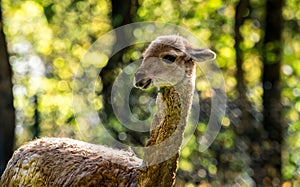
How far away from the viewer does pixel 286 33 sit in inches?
595

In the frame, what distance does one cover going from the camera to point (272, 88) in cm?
1341

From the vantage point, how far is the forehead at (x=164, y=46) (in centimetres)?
575

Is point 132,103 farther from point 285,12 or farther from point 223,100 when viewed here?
point 285,12

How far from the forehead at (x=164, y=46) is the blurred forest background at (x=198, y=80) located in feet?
17.1

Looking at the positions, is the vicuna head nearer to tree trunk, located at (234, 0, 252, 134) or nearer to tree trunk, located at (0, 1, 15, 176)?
tree trunk, located at (0, 1, 15, 176)

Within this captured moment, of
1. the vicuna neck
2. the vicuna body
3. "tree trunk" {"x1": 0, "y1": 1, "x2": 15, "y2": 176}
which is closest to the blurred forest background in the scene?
"tree trunk" {"x1": 0, "y1": 1, "x2": 15, "y2": 176}

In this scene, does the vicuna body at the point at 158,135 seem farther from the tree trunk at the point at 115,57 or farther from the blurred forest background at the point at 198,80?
the tree trunk at the point at 115,57

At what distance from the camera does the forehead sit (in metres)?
5.75

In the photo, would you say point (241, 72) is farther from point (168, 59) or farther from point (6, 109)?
point (168, 59)

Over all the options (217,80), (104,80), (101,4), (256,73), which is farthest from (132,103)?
(256,73)

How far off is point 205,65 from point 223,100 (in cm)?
74

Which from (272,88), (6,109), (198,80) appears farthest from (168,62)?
(272,88)

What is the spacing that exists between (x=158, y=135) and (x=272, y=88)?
7819 millimetres

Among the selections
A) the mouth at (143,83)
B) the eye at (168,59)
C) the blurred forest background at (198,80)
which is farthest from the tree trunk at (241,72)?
the mouth at (143,83)
